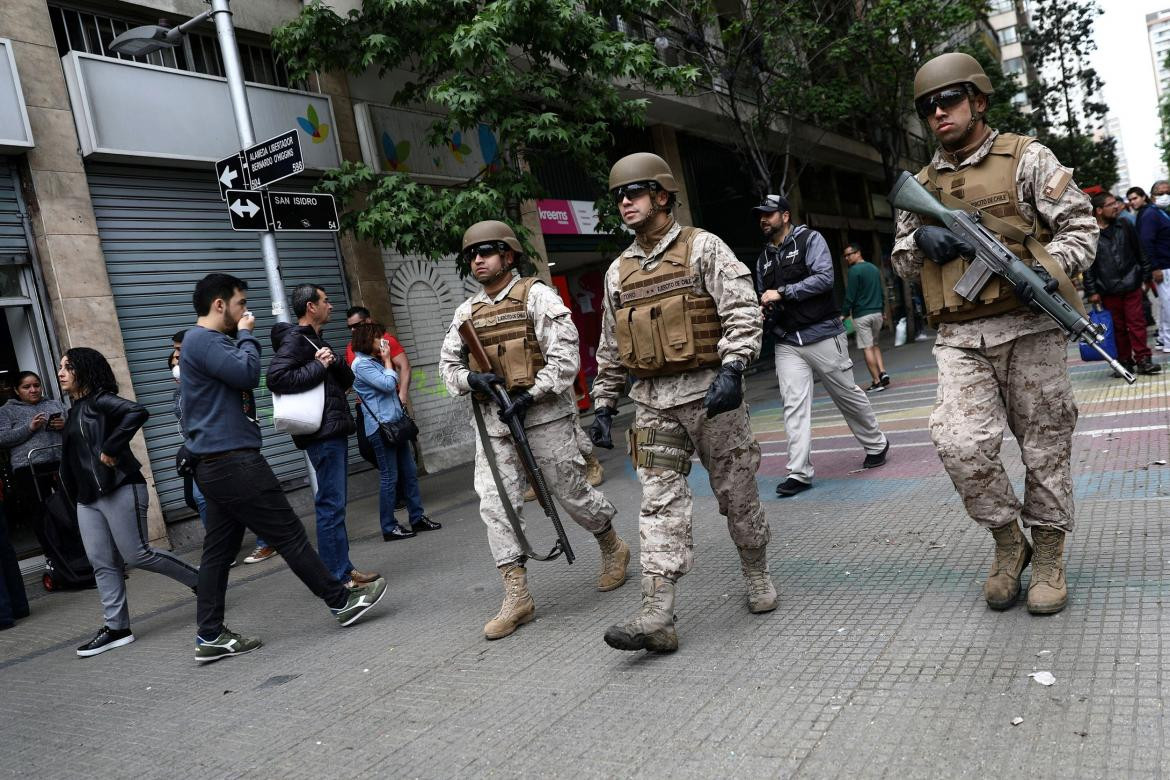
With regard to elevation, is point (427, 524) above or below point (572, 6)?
below

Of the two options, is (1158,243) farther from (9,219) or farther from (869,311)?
(9,219)

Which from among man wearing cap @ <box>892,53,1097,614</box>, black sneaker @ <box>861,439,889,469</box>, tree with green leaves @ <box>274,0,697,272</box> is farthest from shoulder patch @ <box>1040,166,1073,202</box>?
tree with green leaves @ <box>274,0,697,272</box>

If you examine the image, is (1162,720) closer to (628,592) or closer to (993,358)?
(993,358)

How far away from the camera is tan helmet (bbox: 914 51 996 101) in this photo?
3.43 metres

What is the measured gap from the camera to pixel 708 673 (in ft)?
10.9

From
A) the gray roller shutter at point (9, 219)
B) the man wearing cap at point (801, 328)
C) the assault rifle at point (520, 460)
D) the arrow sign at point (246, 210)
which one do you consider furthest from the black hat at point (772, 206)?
the gray roller shutter at point (9, 219)

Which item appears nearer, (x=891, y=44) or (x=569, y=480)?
(x=569, y=480)

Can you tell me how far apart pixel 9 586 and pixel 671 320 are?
5.26 meters

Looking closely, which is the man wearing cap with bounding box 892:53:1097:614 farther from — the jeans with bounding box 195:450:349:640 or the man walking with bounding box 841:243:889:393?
the man walking with bounding box 841:243:889:393

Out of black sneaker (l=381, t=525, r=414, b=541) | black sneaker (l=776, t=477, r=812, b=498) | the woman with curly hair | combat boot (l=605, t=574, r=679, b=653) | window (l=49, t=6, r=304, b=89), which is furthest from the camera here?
window (l=49, t=6, r=304, b=89)

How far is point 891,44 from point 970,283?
17.7 meters

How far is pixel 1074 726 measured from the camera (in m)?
2.51

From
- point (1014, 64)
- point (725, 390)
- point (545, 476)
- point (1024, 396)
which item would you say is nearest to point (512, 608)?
point (545, 476)

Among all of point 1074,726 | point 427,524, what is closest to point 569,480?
point 1074,726
